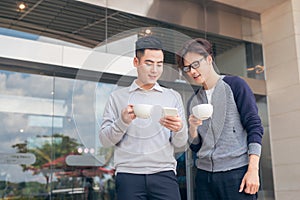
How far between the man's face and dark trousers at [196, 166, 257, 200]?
49 centimetres

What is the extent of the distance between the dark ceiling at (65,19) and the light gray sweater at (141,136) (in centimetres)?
212

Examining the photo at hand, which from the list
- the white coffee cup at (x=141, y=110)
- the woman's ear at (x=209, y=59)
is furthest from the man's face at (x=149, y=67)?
the woman's ear at (x=209, y=59)

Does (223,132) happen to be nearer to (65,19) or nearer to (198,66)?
(198,66)

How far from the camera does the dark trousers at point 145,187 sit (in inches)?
57.2

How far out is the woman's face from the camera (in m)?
1.66

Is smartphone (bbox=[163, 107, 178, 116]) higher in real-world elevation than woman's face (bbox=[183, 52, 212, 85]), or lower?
lower

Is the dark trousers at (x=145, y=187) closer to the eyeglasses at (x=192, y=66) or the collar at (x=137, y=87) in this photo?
the collar at (x=137, y=87)

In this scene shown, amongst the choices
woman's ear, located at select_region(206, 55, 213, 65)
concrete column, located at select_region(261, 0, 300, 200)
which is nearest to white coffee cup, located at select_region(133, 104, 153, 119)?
woman's ear, located at select_region(206, 55, 213, 65)

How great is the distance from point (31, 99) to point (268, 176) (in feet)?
9.46

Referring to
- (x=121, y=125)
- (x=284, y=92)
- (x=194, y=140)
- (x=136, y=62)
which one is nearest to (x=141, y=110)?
(x=121, y=125)

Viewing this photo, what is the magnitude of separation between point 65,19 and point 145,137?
2723mm

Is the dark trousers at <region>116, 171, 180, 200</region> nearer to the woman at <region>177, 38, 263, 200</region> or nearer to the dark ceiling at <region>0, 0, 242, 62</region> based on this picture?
the woman at <region>177, 38, 263, 200</region>

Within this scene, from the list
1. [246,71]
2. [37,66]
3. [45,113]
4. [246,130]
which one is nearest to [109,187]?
[45,113]

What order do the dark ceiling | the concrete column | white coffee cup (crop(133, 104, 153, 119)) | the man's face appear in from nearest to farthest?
1. white coffee cup (crop(133, 104, 153, 119))
2. the man's face
3. the dark ceiling
4. the concrete column
